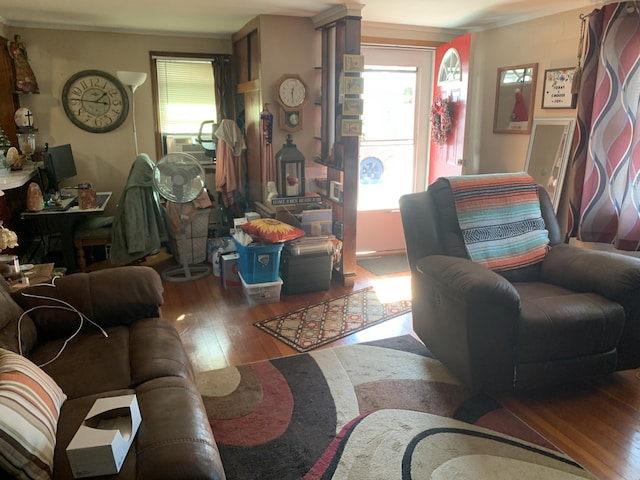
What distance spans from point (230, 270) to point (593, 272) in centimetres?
251

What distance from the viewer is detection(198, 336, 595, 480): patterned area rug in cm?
192

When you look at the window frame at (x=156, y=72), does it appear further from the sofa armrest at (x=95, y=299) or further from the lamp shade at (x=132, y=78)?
the sofa armrest at (x=95, y=299)

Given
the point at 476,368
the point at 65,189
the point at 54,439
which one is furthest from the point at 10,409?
the point at 65,189

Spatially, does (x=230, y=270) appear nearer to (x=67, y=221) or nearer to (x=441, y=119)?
(x=67, y=221)

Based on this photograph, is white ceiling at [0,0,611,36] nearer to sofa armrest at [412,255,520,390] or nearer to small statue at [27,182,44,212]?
small statue at [27,182,44,212]

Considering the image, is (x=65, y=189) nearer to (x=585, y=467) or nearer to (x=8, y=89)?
(x=8, y=89)

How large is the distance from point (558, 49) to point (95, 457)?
3839mm

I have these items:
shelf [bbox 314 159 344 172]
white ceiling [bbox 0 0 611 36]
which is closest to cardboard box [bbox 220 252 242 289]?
shelf [bbox 314 159 344 172]

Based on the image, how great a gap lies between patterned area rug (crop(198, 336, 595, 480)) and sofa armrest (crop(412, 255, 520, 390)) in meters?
0.16

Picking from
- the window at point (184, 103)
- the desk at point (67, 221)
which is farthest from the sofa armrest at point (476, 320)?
the window at point (184, 103)

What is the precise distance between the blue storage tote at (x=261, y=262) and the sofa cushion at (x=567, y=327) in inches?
69.4

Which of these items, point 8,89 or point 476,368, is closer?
point 476,368

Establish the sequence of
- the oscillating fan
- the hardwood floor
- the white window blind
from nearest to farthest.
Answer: the hardwood floor < the oscillating fan < the white window blind

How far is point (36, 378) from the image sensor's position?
149 cm
